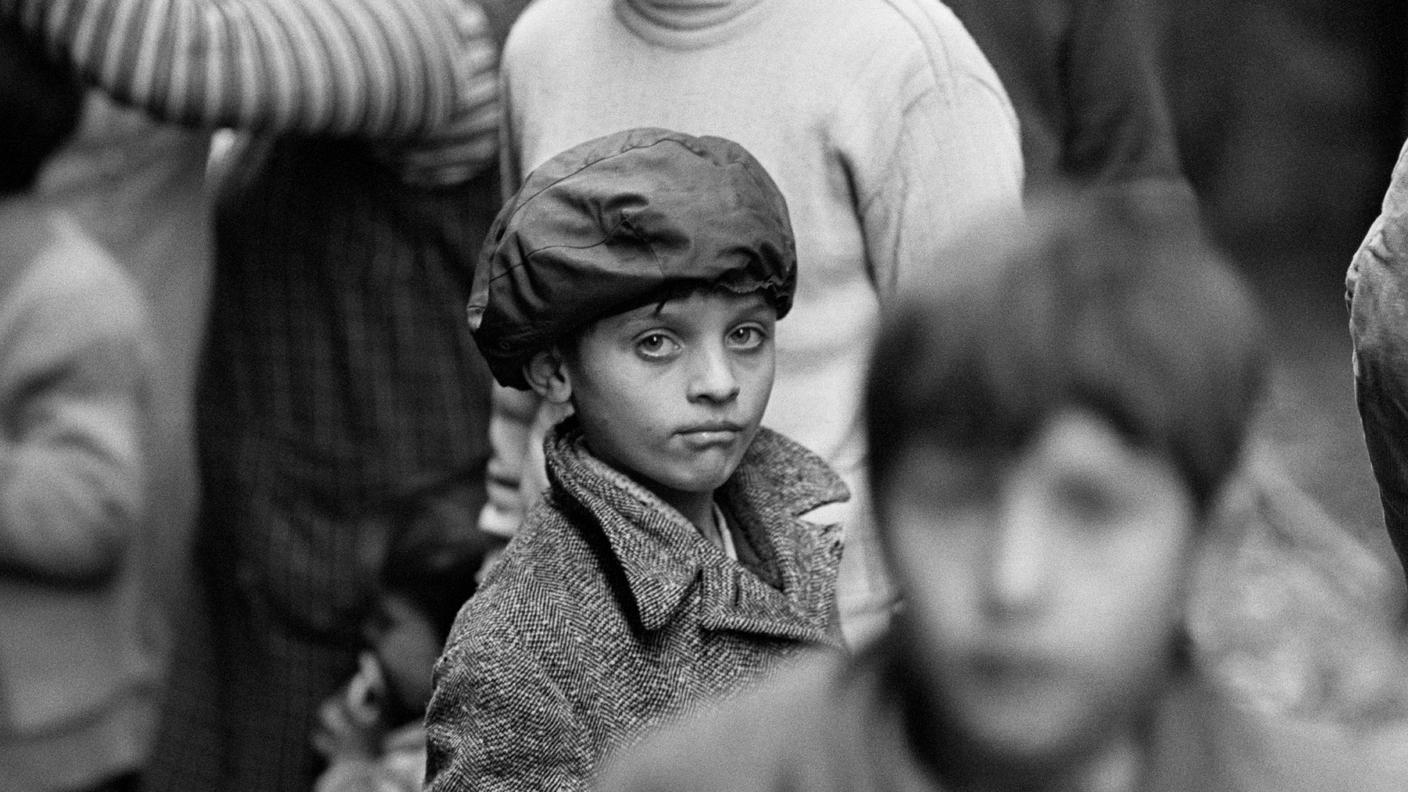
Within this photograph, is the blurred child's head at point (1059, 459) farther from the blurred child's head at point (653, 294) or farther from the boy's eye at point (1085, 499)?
the blurred child's head at point (653, 294)

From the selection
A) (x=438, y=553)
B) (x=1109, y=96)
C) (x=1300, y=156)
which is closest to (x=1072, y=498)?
(x=438, y=553)

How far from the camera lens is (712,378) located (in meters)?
2.51

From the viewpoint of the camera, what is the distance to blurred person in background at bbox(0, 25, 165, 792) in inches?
154

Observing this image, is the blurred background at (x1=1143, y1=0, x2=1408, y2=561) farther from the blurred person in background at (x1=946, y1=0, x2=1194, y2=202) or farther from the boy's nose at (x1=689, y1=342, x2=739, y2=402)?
the boy's nose at (x1=689, y1=342, x2=739, y2=402)

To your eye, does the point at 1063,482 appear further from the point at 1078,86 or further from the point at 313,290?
the point at 1078,86

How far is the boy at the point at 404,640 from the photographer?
151 inches

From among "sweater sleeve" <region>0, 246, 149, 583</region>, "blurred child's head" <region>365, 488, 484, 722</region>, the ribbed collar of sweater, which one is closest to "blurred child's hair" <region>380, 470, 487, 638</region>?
"blurred child's head" <region>365, 488, 484, 722</region>

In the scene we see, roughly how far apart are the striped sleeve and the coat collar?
48.4 inches

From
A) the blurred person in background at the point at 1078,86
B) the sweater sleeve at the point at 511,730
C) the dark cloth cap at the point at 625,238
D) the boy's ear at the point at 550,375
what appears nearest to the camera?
the sweater sleeve at the point at 511,730

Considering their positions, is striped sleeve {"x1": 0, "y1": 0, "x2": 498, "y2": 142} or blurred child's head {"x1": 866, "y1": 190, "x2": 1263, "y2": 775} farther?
striped sleeve {"x1": 0, "y1": 0, "x2": 498, "y2": 142}

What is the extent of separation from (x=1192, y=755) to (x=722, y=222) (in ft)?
4.00

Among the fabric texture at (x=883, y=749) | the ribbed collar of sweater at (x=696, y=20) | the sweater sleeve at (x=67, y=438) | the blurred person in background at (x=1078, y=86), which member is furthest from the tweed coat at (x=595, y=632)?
the blurred person in background at (x=1078, y=86)

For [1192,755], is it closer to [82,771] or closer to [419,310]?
[419,310]

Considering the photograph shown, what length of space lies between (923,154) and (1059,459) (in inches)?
64.4
